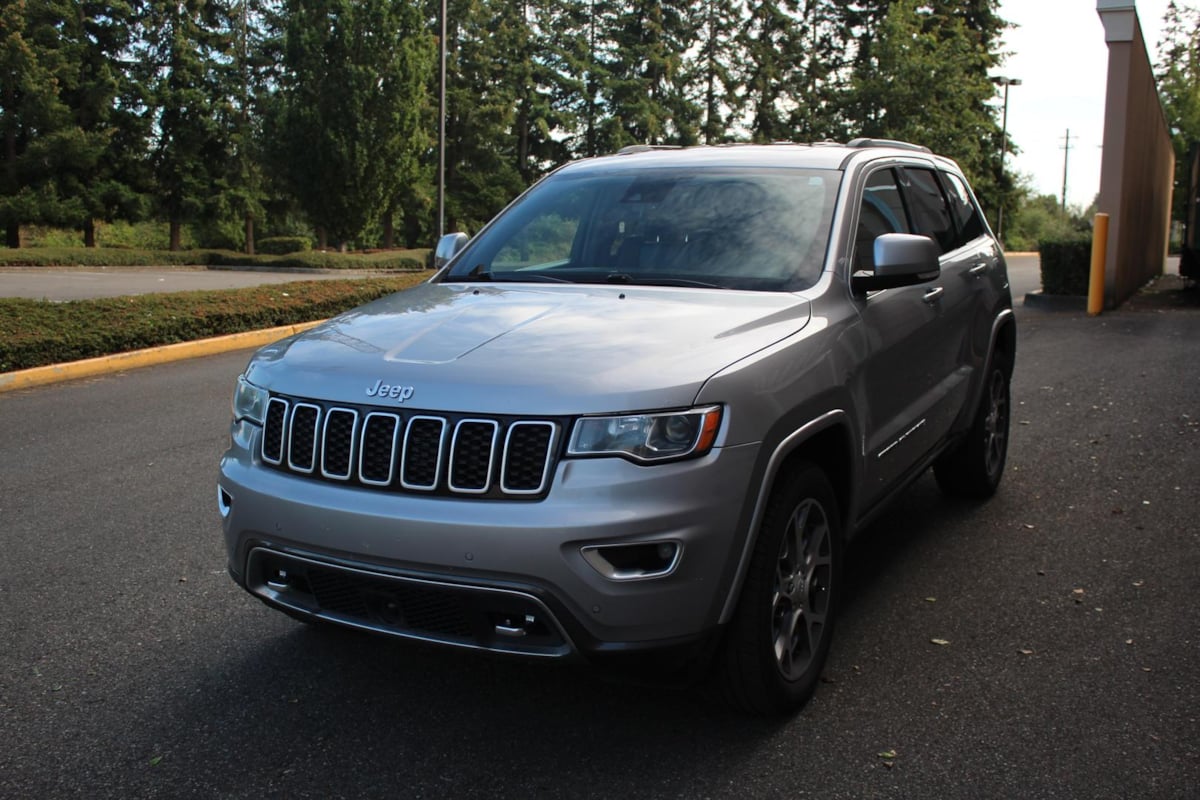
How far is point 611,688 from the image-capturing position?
3.79m

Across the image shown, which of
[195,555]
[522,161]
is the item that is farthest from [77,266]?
[195,555]

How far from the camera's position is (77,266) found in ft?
120

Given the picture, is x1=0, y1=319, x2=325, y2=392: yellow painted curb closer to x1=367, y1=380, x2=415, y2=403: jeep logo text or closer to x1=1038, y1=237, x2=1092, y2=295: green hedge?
x1=367, y1=380, x2=415, y2=403: jeep logo text

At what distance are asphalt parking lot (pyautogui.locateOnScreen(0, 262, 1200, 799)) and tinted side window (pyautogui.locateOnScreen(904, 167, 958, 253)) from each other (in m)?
1.48

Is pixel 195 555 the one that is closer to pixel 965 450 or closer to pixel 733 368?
pixel 733 368

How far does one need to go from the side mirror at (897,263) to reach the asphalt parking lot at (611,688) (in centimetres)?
133

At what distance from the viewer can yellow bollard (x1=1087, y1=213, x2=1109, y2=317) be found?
16.3 metres

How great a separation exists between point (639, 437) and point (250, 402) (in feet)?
4.43

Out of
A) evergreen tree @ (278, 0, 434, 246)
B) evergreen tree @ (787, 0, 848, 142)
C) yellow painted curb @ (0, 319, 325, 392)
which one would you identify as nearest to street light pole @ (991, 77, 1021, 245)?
evergreen tree @ (787, 0, 848, 142)

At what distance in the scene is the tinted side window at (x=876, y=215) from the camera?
14.3 ft

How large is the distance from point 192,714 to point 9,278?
27.7 m

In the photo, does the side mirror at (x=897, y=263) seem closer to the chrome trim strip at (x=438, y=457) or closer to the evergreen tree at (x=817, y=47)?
the chrome trim strip at (x=438, y=457)

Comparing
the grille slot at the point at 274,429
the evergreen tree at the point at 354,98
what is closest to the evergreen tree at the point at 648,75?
the evergreen tree at the point at 354,98

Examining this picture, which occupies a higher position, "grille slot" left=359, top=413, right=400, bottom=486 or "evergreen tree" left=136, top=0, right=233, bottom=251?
"evergreen tree" left=136, top=0, right=233, bottom=251
